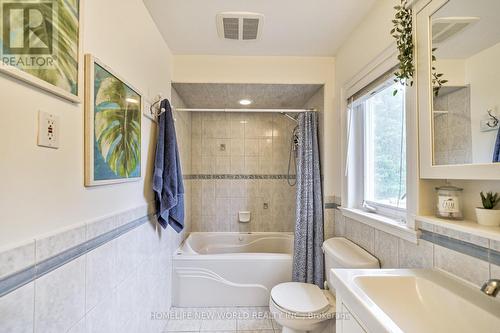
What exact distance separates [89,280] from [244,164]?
8.27 feet

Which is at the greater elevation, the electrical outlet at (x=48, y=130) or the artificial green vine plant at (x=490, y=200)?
the electrical outlet at (x=48, y=130)

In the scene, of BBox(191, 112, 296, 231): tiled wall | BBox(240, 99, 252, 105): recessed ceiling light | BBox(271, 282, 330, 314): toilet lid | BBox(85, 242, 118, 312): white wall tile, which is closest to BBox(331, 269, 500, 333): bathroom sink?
BBox(271, 282, 330, 314): toilet lid

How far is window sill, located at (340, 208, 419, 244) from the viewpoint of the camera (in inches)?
47.7

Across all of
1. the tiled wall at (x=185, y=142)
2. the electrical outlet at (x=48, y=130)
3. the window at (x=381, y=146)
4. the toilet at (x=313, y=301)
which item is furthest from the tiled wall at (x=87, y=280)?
the window at (x=381, y=146)

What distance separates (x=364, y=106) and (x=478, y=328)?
1.56 meters

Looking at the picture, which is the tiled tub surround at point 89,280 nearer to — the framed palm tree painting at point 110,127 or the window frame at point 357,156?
the framed palm tree painting at point 110,127

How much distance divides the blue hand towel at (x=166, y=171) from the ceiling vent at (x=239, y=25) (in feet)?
2.37

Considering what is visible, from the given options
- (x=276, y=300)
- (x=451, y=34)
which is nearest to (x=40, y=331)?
(x=276, y=300)

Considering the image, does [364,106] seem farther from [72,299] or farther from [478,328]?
[72,299]

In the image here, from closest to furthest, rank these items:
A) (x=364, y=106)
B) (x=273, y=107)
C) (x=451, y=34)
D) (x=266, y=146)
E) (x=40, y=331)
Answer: (x=40, y=331)
(x=451, y=34)
(x=364, y=106)
(x=273, y=107)
(x=266, y=146)

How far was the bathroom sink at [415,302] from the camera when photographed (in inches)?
31.0

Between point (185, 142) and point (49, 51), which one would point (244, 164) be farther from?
point (49, 51)

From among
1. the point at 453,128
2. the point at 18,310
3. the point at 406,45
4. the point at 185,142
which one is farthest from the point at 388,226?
the point at 185,142

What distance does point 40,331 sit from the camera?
2.60 feet
